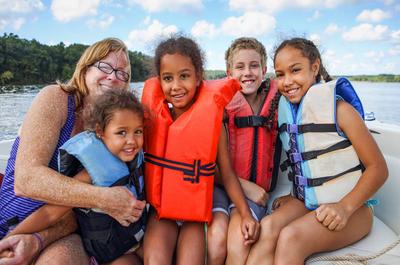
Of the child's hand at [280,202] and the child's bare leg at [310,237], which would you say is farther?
the child's hand at [280,202]

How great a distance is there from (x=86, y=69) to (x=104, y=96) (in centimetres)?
35

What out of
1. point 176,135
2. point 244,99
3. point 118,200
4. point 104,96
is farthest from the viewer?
point 244,99

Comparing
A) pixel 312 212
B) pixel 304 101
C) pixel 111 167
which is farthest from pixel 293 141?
pixel 111 167

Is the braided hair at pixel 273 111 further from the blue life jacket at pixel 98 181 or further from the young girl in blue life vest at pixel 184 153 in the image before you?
the blue life jacket at pixel 98 181

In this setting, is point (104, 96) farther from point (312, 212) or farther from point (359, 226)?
point (359, 226)

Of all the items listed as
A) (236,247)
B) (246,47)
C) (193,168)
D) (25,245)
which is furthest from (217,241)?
(246,47)

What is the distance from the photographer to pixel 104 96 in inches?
83.1

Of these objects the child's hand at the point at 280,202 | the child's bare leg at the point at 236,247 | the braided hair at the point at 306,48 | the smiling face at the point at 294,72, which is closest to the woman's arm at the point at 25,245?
the child's bare leg at the point at 236,247

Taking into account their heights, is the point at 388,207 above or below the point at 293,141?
below

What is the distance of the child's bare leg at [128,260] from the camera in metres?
2.06

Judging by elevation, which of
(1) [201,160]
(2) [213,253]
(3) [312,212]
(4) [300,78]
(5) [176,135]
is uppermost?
(4) [300,78]

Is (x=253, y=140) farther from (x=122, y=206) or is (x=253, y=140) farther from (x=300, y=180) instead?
(x=122, y=206)

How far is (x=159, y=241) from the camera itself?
204cm

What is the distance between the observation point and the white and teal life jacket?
210 cm
